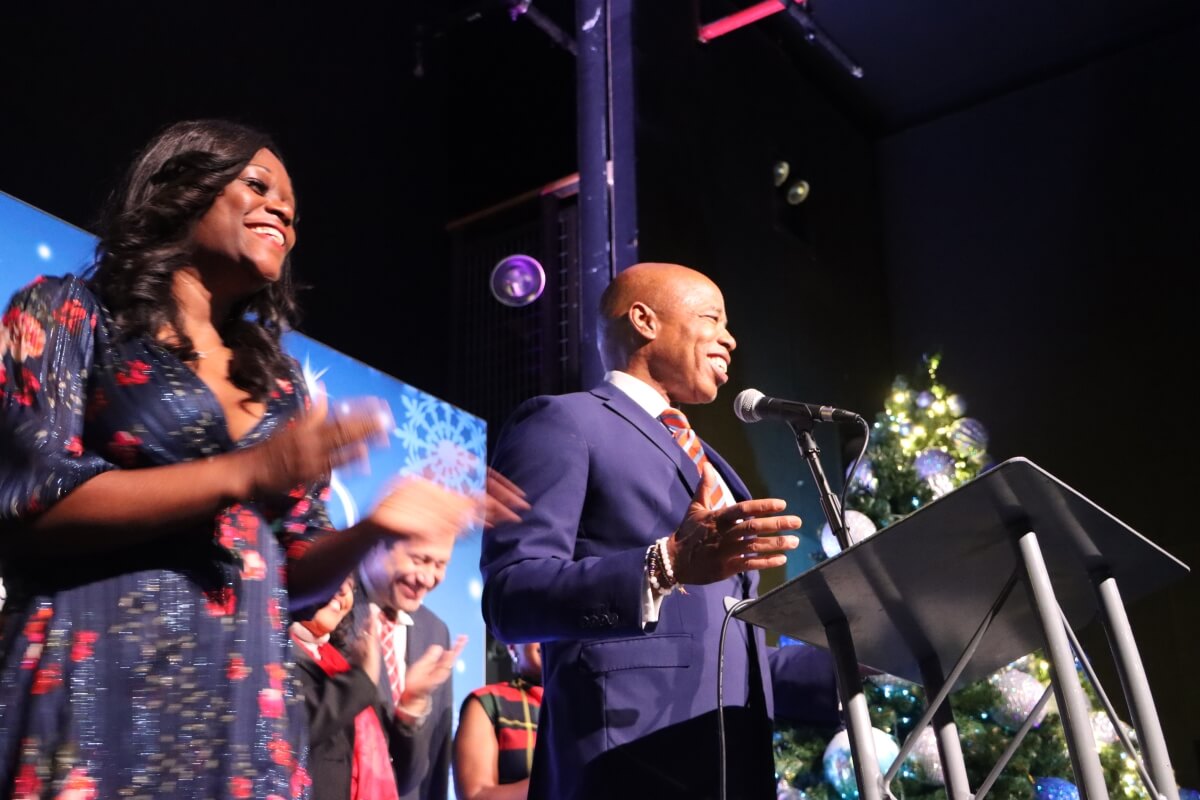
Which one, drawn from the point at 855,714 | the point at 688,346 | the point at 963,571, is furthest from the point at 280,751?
the point at 688,346

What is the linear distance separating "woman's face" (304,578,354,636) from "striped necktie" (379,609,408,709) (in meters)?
0.32

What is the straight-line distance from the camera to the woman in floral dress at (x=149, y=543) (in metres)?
1.09

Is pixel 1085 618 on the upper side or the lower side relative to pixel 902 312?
lower

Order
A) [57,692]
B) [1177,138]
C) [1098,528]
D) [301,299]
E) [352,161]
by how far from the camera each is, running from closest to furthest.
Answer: [57,692], [1098,528], [301,299], [352,161], [1177,138]

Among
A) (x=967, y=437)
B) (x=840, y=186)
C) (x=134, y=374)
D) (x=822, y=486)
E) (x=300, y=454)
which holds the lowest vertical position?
(x=300, y=454)

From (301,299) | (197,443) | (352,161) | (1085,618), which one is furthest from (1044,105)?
(197,443)

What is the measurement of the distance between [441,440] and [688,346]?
75.9 inches

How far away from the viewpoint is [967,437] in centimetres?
457

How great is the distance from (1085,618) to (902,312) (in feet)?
15.0

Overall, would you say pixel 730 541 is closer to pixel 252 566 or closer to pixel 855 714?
pixel 855 714

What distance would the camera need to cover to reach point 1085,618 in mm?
1886

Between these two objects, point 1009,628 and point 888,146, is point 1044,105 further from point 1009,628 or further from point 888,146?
point 1009,628

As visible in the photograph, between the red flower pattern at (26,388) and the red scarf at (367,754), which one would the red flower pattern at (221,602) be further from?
the red scarf at (367,754)

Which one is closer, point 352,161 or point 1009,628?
point 1009,628
